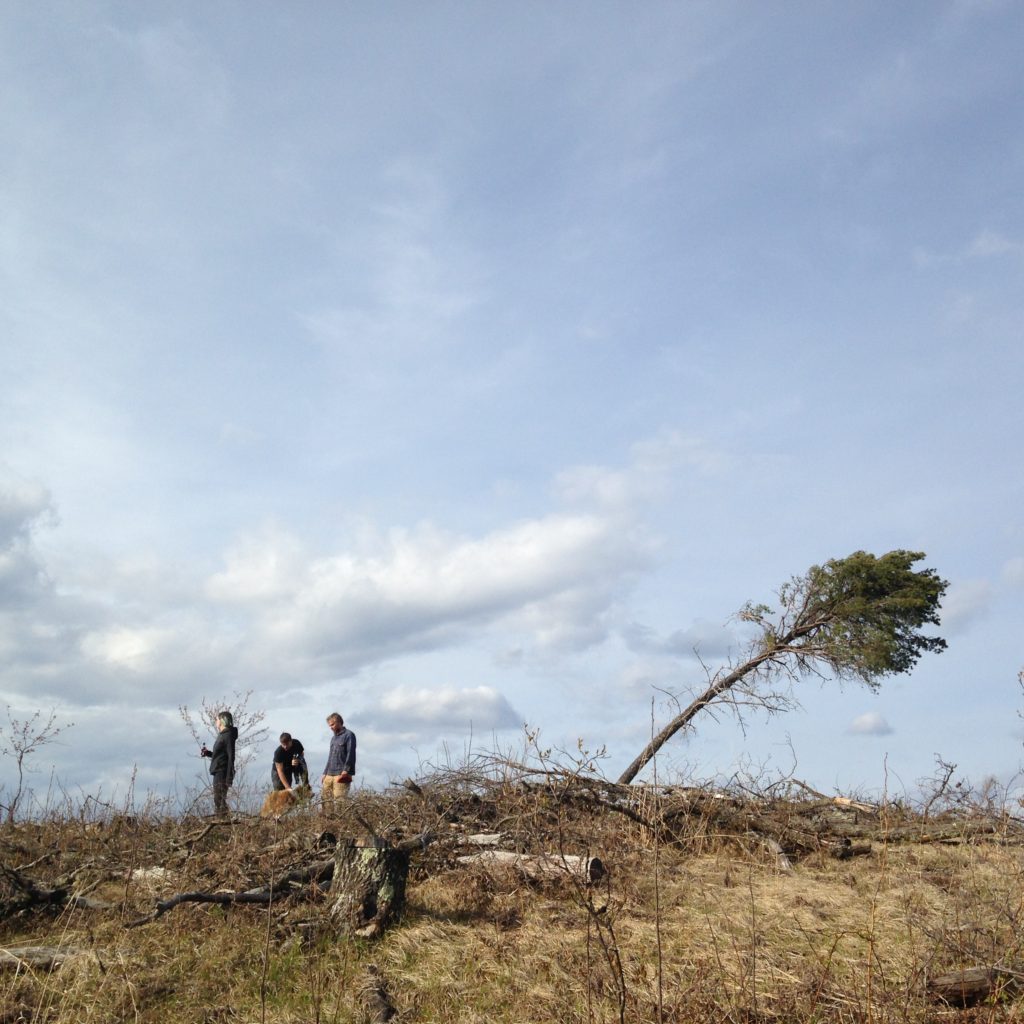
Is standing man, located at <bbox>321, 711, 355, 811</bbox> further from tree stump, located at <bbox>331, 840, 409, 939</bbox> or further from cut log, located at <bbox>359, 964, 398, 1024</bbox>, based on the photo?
cut log, located at <bbox>359, 964, 398, 1024</bbox>

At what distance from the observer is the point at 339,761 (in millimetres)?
12898

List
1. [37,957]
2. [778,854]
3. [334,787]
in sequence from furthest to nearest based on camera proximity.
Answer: [334,787]
[778,854]
[37,957]

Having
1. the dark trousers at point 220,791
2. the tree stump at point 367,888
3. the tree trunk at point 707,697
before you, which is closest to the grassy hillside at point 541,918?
the tree stump at point 367,888

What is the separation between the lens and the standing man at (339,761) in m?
12.7

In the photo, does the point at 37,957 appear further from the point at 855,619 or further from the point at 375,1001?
the point at 855,619

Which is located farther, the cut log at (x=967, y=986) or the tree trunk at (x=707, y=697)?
the tree trunk at (x=707, y=697)

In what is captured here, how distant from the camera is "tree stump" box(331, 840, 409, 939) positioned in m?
6.76

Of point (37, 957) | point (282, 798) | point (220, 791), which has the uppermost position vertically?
point (220, 791)

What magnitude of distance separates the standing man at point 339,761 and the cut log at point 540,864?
454 cm

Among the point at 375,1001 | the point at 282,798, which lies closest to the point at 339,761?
the point at 282,798

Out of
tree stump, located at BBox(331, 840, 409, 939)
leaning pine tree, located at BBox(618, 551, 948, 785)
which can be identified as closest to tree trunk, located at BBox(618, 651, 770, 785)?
leaning pine tree, located at BBox(618, 551, 948, 785)

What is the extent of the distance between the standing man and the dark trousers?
1.46 m

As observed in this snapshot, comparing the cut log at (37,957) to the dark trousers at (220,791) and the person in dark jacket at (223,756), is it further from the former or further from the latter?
the person in dark jacket at (223,756)

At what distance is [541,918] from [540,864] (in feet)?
2.83
